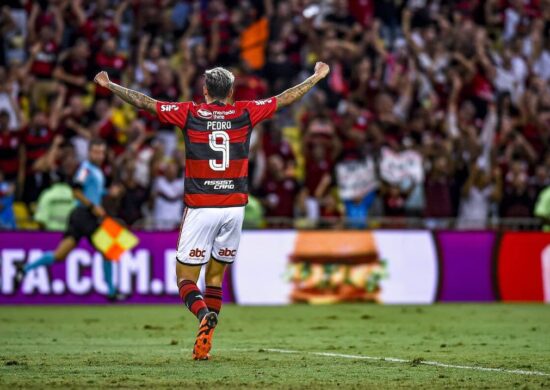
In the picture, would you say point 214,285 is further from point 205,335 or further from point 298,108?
point 298,108

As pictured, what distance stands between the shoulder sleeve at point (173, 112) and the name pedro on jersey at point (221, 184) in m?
0.62

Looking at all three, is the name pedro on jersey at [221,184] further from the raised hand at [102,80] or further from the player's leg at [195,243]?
the raised hand at [102,80]

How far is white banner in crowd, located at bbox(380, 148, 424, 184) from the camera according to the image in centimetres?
2194

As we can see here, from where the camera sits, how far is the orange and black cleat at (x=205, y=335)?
9.88m

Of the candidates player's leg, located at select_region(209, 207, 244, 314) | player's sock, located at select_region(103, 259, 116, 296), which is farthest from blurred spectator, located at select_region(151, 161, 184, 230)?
player's leg, located at select_region(209, 207, 244, 314)

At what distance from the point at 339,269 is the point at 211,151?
10.3 m

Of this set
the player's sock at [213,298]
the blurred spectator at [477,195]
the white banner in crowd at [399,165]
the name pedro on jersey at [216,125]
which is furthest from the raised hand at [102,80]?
the blurred spectator at [477,195]

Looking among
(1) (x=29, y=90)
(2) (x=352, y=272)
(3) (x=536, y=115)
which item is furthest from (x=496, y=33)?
(1) (x=29, y=90)

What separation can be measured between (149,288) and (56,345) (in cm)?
784

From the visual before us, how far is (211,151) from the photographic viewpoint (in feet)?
34.6

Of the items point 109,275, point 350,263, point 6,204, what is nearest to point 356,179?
point 350,263

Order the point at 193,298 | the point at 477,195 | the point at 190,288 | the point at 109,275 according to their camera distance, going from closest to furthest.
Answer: the point at 193,298, the point at 190,288, the point at 109,275, the point at 477,195

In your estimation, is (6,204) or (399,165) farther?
(399,165)

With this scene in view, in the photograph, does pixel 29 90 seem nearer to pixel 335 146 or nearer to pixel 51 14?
pixel 51 14
